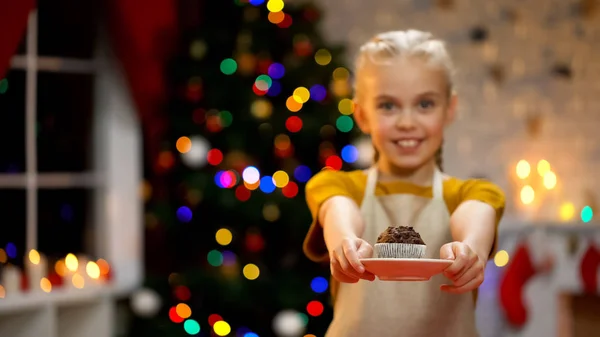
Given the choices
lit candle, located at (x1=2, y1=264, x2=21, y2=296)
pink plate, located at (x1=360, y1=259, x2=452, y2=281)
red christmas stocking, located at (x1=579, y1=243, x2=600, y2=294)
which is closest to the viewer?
pink plate, located at (x1=360, y1=259, x2=452, y2=281)

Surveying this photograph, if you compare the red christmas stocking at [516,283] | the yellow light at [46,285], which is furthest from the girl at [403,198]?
the red christmas stocking at [516,283]

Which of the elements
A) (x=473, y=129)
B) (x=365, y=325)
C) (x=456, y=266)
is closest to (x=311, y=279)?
(x=473, y=129)

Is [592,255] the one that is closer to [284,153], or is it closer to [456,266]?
[284,153]

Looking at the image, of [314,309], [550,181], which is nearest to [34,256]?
[314,309]

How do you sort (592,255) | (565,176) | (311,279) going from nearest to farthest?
(311,279) < (592,255) < (565,176)

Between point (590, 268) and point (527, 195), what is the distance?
515mm

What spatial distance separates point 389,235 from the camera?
1524 millimetres

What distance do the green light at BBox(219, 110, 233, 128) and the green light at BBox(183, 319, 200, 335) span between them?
825 millimetres

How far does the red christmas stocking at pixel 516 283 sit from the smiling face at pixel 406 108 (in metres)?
2.64

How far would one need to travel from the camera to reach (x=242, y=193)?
3.70m

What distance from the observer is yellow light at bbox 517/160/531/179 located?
4586mm

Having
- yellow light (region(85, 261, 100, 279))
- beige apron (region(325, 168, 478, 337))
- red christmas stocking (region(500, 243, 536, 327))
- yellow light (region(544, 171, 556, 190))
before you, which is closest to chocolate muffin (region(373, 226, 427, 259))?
beige apron (region(325, 168, 478, 337))

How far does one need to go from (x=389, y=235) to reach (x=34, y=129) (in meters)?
2.50

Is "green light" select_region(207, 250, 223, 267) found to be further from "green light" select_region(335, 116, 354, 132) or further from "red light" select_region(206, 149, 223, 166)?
"green light" select_region(335, 116, 354, 132)
